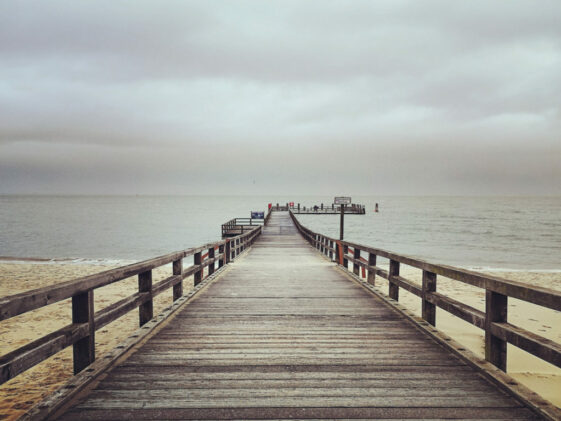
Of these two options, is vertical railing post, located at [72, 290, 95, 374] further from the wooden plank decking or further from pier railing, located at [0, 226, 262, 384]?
the wooden plank decking

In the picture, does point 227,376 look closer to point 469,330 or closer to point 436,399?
point 436,399

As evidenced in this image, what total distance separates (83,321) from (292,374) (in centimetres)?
198

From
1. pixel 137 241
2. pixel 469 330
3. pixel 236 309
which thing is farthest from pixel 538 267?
pixel 137 241

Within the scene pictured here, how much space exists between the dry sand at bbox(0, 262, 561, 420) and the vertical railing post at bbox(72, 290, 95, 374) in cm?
243

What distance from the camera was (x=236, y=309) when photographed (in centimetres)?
598

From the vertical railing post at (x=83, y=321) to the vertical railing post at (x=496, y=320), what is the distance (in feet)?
12.2

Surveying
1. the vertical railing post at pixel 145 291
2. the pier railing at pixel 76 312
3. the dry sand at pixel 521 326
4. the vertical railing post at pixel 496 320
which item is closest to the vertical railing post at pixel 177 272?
the pier railing at pixel 76 312

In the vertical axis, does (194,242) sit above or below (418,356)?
below

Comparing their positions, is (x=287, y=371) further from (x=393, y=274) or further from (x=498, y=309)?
(x=393, y=274)

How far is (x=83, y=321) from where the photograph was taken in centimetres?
345

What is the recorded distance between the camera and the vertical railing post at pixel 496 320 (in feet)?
11.3

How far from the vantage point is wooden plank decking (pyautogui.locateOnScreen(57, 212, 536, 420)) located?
2.79 metres

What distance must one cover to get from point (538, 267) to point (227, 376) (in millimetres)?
30546

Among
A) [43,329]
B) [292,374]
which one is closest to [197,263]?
[292,374]
